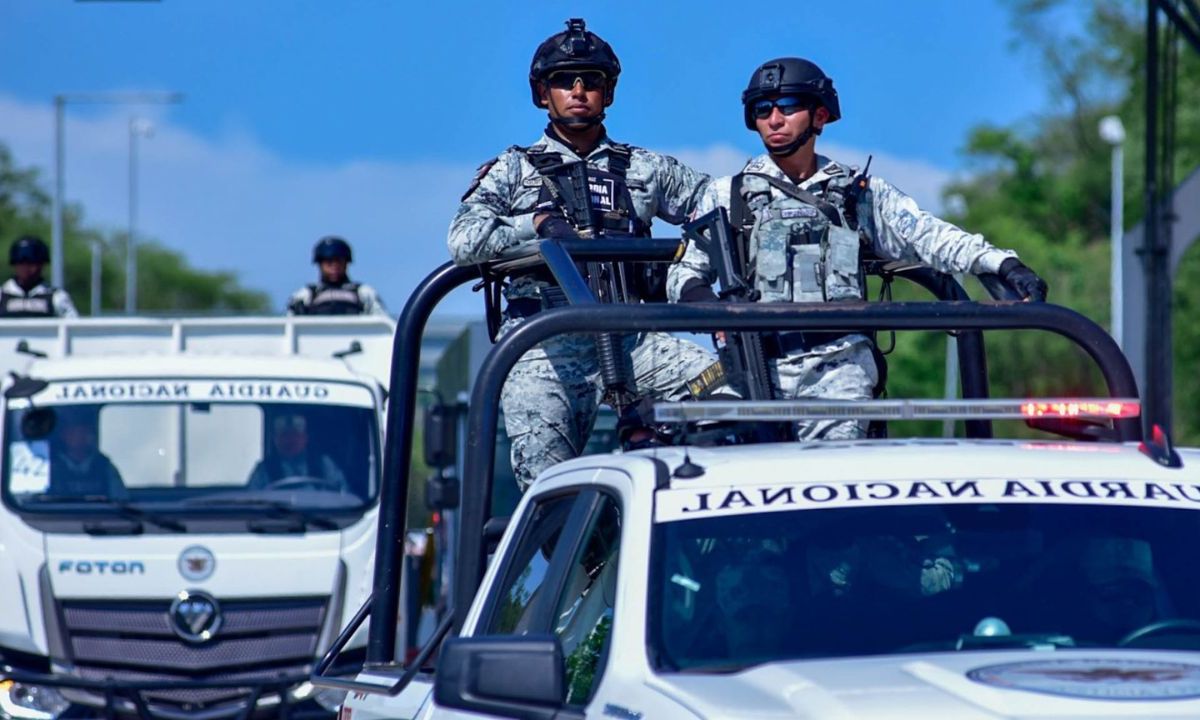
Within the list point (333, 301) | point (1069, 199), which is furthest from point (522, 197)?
point (1069, 199)

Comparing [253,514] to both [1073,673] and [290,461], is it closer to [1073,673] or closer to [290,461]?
[290,461]

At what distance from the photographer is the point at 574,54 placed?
700cm

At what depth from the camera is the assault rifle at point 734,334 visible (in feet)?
20.5

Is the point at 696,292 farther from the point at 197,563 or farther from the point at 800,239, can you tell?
the point at 197,563

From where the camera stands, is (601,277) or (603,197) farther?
(603,197)

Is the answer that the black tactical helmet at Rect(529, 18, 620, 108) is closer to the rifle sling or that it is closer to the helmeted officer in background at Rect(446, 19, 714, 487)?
the helmeted officer in background at Rect(446, 19, 714, 487)

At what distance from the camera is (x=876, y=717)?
360cm

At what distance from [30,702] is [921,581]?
289 inches

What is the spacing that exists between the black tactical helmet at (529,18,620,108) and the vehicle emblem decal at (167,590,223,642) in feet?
15.2

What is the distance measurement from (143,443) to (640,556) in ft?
24.8

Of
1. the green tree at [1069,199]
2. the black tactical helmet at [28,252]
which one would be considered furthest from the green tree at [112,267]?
the black tactical helmet at [28,252]

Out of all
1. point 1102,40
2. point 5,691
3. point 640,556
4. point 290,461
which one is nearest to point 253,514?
point 290,461

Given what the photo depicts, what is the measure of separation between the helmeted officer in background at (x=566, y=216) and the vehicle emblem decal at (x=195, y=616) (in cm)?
437

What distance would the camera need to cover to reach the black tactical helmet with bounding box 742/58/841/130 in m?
6.64
